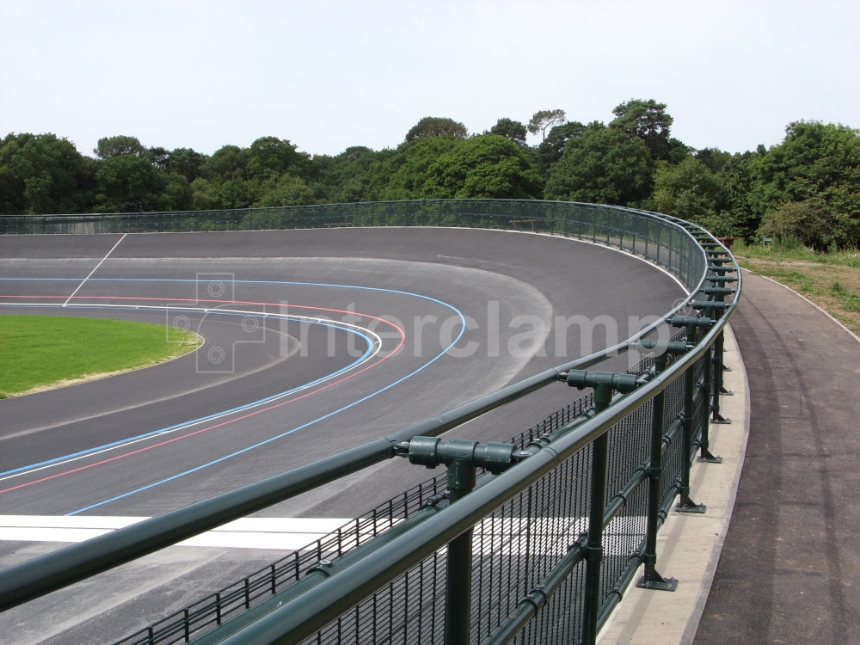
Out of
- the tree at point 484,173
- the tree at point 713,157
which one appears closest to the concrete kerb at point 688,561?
the tree at point 484,173

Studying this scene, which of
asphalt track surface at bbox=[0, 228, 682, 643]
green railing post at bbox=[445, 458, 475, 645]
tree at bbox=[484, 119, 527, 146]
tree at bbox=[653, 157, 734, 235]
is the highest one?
tree at bbox=[484, 119, 527, 146]

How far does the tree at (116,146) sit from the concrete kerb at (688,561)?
134 m

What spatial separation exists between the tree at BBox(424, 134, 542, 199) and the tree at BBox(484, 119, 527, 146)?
46.3 metres

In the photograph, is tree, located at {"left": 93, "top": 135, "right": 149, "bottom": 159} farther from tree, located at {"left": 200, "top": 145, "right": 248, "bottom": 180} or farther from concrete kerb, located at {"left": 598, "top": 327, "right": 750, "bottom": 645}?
concrete kerb, located at {"left": 598, "top": 327, "right": 750, "bottom": 645}

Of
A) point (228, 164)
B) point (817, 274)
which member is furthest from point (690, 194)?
point (228, 164)

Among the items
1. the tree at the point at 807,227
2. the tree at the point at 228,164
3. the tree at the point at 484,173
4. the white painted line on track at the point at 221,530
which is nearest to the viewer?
the white painted line on track at the point at 221,530

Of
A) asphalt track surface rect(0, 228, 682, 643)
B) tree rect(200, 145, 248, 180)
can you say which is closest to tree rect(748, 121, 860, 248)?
asphalt track surface rect(0, 228, 682, 643)

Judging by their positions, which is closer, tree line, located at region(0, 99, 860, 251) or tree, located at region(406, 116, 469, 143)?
tree line, located at region(0, 99, 860, 251)

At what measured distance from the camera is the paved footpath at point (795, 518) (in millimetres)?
4395

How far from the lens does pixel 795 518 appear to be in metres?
6.03

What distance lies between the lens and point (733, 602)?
460cm

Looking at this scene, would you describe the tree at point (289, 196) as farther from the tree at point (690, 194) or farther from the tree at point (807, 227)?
the tree at point (807, 227)

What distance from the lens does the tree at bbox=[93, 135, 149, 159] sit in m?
126

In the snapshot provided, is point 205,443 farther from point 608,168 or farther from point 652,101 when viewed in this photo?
point 652,101
